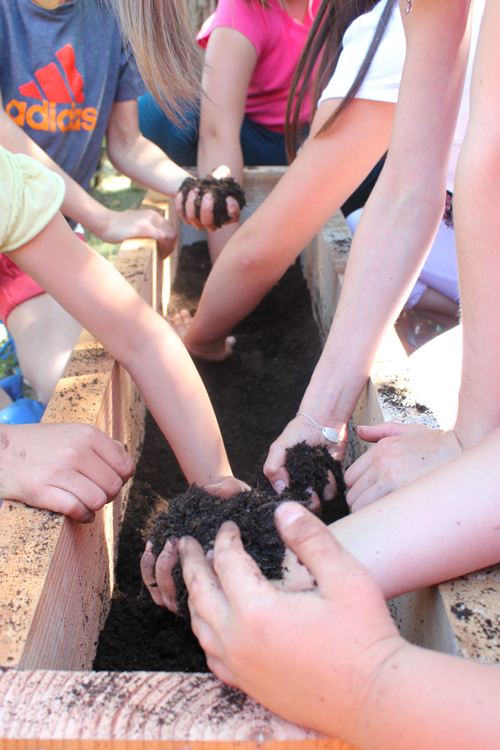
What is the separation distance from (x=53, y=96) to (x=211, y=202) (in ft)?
2.40

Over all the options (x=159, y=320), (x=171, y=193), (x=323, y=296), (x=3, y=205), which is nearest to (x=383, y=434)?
(x=159, y=320)

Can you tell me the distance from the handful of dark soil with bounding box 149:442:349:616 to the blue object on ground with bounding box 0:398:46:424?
2.60 ft

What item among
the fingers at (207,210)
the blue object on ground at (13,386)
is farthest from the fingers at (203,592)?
the blue object on ground at (13,386)

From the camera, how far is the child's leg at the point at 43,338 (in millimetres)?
1765

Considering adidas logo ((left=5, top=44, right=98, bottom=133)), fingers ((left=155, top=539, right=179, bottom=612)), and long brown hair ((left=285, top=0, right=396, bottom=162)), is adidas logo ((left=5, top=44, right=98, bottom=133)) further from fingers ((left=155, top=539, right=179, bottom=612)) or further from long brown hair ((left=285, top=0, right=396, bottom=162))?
fingers ((left=155, top=539, right=179, bottom=612))

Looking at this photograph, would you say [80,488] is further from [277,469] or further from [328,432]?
[328,432]

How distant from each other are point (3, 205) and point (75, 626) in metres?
0.80

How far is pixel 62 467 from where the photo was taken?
36.4 inches

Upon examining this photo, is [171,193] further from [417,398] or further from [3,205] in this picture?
[417,398]

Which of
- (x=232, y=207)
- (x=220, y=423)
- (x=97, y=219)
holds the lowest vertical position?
(x=220, y=423)

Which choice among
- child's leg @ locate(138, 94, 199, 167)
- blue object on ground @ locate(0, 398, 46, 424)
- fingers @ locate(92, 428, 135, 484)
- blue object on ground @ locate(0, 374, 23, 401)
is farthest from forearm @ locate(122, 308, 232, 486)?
child's leg @ locate(138, 94, 199, 167)

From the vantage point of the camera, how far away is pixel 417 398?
1.17 meters

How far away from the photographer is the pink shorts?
6.10 feet

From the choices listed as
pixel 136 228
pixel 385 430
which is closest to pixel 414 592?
pixel 385 430
